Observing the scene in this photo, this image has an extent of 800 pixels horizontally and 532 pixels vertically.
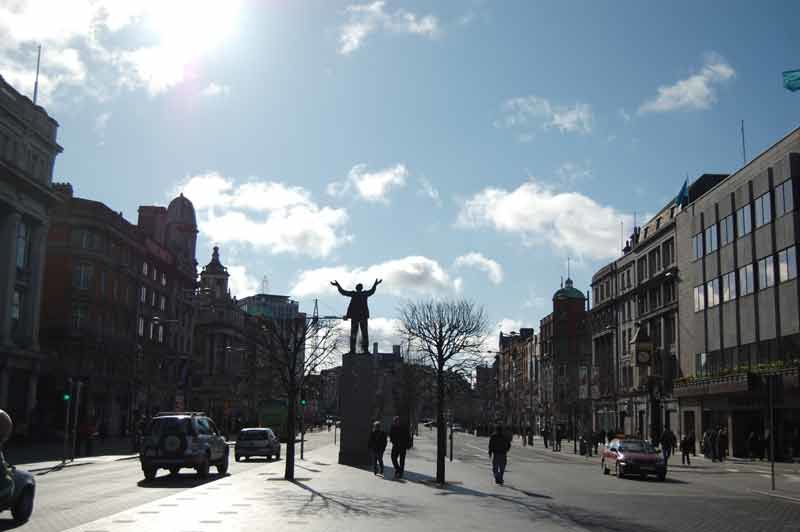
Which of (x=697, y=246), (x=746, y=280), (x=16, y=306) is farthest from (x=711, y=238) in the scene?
(x=16, y=306)

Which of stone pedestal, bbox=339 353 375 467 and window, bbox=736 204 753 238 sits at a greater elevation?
window, bbox=736 204 753 238

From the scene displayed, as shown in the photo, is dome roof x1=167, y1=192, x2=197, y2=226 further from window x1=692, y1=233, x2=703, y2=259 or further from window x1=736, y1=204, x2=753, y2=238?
window x1=736, y1=204, x2=753, y2=238

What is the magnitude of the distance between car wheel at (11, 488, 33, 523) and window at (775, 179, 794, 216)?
4070cm

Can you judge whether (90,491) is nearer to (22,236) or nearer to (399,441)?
(399,441)

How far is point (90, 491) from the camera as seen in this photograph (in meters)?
21.9

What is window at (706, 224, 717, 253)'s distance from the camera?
2232 inches

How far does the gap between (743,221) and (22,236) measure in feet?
148

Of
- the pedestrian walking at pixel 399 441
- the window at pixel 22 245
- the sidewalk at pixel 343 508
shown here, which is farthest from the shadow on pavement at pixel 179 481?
the window at pixel 22 245

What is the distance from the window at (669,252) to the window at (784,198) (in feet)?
67.9

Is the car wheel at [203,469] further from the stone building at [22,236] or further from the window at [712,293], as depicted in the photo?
the window at [712,293]

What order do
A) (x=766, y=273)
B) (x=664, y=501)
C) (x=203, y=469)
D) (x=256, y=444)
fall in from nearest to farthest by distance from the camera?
(x=664, y=501), (x=203, y=469), (x=256, y=444), (x=766, y=273)

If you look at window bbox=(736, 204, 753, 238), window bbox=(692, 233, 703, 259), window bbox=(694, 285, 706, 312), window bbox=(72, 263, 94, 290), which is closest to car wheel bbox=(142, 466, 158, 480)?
window bbox=(736, 204, 753, 238)

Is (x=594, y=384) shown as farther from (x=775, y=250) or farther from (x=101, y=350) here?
(x=101, y=350)

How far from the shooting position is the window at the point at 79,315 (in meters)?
67.8
